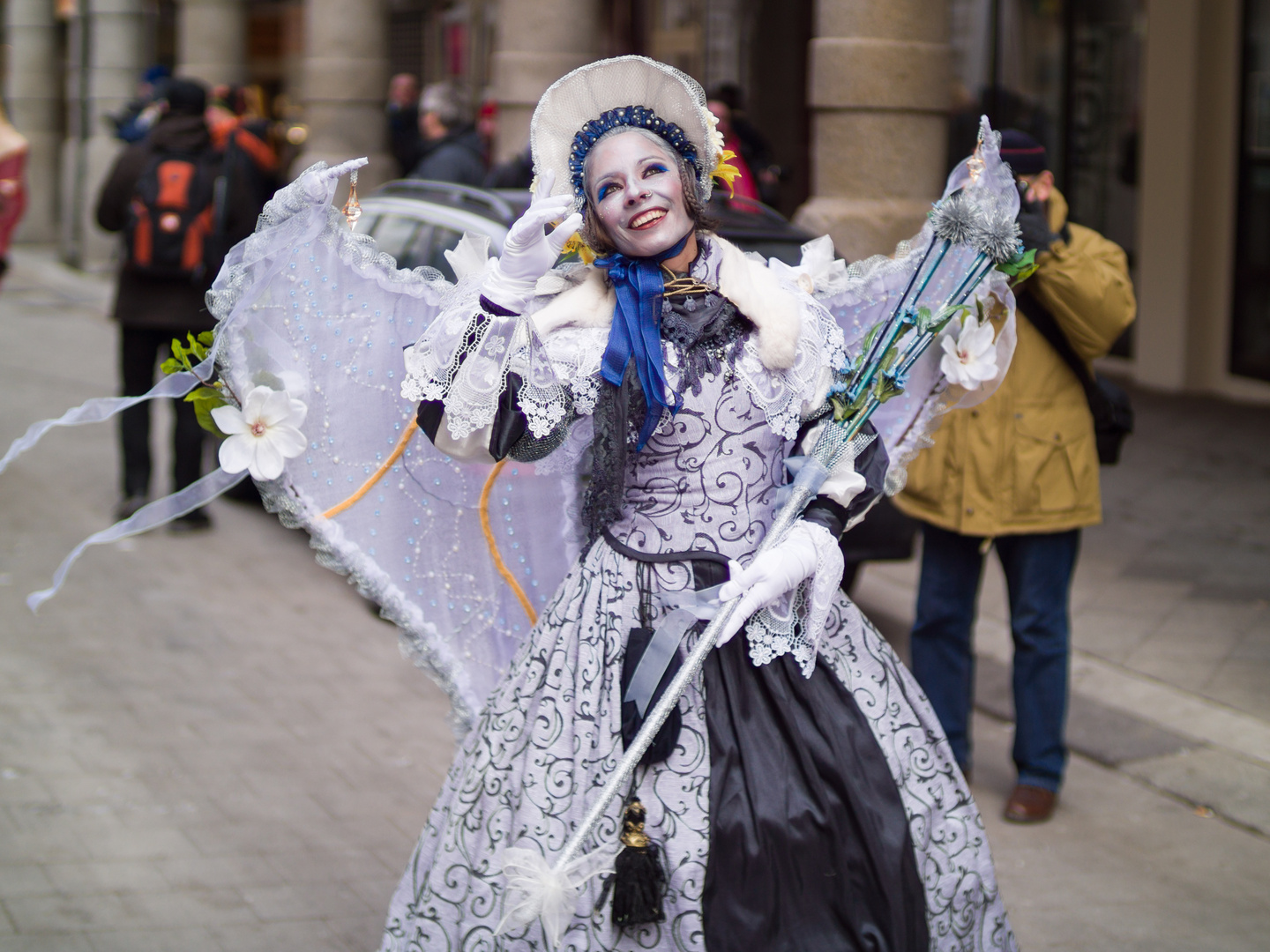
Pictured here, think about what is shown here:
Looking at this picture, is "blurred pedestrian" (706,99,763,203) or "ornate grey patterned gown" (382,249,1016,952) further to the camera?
"blurred pedestrian" (706,99,763,203)

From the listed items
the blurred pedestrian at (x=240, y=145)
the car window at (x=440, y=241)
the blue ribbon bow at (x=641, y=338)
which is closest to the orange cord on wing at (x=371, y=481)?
the blue ribbon bow at (x=641, y=338)

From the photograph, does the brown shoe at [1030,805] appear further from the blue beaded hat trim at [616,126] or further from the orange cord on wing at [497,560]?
the blue beaded hat trim at [616,126]

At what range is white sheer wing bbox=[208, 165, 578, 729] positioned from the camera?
10.5 ft

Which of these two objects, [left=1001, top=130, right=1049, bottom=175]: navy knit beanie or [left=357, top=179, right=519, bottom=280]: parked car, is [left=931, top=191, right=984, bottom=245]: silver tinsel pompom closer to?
[left=1001, top=130, right=1049, bottom=175]: navy knit beanie

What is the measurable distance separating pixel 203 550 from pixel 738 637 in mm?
5022

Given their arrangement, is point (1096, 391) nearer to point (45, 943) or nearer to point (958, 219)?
point (958, 219)

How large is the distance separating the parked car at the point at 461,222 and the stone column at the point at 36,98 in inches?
715

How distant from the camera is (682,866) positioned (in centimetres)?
277

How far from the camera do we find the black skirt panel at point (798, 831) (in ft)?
9.11

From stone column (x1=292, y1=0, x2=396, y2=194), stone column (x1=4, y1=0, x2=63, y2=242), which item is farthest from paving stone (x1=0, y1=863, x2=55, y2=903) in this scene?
stone column (x1=4, y1=0, x2=63, y2=242)

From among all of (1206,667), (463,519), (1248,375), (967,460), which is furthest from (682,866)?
(1248,375)

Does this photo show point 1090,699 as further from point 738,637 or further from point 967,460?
point 738,637

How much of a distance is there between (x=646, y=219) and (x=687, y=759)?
0.99 metres

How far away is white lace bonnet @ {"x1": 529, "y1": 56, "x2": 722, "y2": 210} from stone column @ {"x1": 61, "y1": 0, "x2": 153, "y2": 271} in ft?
58.1
